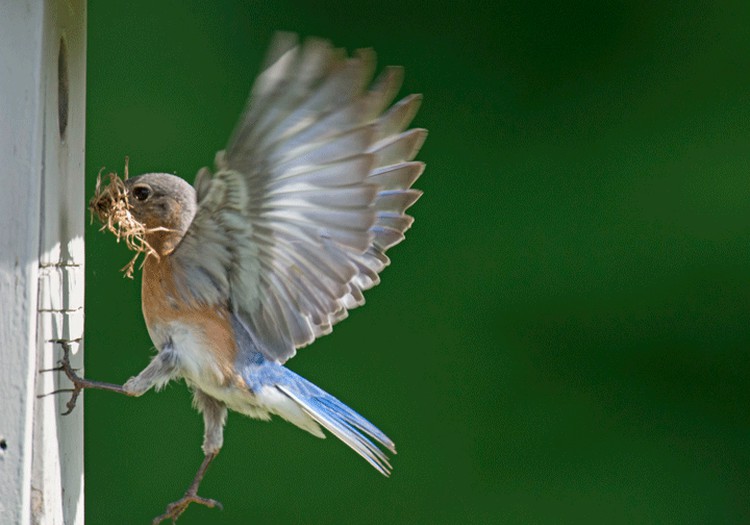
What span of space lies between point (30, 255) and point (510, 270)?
1.93 m

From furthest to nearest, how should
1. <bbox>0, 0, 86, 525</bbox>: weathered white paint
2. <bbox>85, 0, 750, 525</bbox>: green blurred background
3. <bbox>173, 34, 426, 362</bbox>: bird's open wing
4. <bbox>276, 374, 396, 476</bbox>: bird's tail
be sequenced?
<bbox>85, 0, 750, 525</bbox>: green blurred background, <bbox>276, 374, 396, 476</bbox>: bird's tail, <bbox>0, 0, 86, 525</bbox>: weathered white paint, <bbox>173, 34, 426, 362</bbox>: bird's open wing

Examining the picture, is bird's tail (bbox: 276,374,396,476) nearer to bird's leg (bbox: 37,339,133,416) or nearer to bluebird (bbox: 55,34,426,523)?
bluebird (bbox: 55,34,426,523)

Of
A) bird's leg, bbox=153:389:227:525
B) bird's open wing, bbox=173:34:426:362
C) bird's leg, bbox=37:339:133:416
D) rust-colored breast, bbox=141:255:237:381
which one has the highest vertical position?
bird's open wing, bbox=173:34:426:362

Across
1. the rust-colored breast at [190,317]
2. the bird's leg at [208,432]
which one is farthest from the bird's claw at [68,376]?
the bird's leg at [208,432]

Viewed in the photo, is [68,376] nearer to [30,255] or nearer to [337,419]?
[30,255]

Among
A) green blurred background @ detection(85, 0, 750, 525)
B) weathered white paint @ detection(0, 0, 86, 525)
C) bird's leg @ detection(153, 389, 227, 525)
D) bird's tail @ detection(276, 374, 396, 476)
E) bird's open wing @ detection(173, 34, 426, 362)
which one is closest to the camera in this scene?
bird's open wing @ detection(173, 34, 426, 362)

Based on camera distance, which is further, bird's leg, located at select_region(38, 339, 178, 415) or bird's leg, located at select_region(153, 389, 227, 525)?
bird's leg, located at select_region(153, 389, 227, 525)

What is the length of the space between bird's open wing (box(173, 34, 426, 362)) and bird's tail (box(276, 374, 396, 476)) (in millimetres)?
100

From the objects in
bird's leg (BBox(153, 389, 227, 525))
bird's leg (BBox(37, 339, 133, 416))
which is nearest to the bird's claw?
bird's leg (BBox(37, 339, 133, 416))

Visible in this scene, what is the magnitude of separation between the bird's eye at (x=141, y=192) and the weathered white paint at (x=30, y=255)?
0.49ft

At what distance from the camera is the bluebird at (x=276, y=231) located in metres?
1.88

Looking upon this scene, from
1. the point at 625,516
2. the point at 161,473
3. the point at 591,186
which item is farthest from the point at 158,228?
the point at 625,516

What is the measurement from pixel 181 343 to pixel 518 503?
5.69 feet

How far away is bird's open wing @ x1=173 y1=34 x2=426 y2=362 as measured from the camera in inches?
73.0
